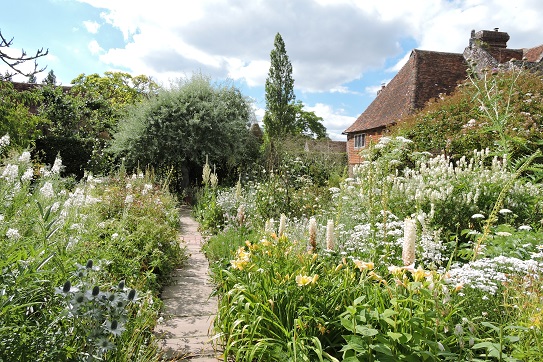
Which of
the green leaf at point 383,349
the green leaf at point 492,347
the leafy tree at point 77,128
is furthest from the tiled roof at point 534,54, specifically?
the green leaf at point 383,349

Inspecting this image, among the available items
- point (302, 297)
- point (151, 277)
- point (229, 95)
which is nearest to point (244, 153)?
point (229, 95)

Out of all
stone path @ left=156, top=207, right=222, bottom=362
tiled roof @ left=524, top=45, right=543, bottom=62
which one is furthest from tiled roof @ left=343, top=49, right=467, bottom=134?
stone path @ left=156, top=207, right=222, bottom=362

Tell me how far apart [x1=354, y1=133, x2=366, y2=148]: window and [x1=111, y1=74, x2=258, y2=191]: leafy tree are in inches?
457

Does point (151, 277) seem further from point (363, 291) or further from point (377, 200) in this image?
point (377, 200)

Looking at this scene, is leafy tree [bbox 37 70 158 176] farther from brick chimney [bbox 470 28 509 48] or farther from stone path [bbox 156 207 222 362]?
brick chimney [bbox 470 28 509 48]

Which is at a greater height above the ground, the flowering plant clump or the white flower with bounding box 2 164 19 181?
the white flower with bounding box 2 164 19 181

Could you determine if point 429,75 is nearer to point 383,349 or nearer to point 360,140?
point 360,140

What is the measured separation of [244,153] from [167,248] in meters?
9.34

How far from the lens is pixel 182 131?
40.9 feet

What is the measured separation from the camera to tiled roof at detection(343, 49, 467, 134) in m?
18.2

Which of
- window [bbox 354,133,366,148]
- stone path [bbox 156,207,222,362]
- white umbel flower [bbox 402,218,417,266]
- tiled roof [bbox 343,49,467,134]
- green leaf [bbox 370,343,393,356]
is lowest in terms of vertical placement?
stone path [bbox 156,207,222,362]

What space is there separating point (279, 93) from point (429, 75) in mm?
13272

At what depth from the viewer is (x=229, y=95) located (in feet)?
45.1

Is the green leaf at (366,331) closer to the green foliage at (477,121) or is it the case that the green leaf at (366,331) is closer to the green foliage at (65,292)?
the green foliage at (65,292)
